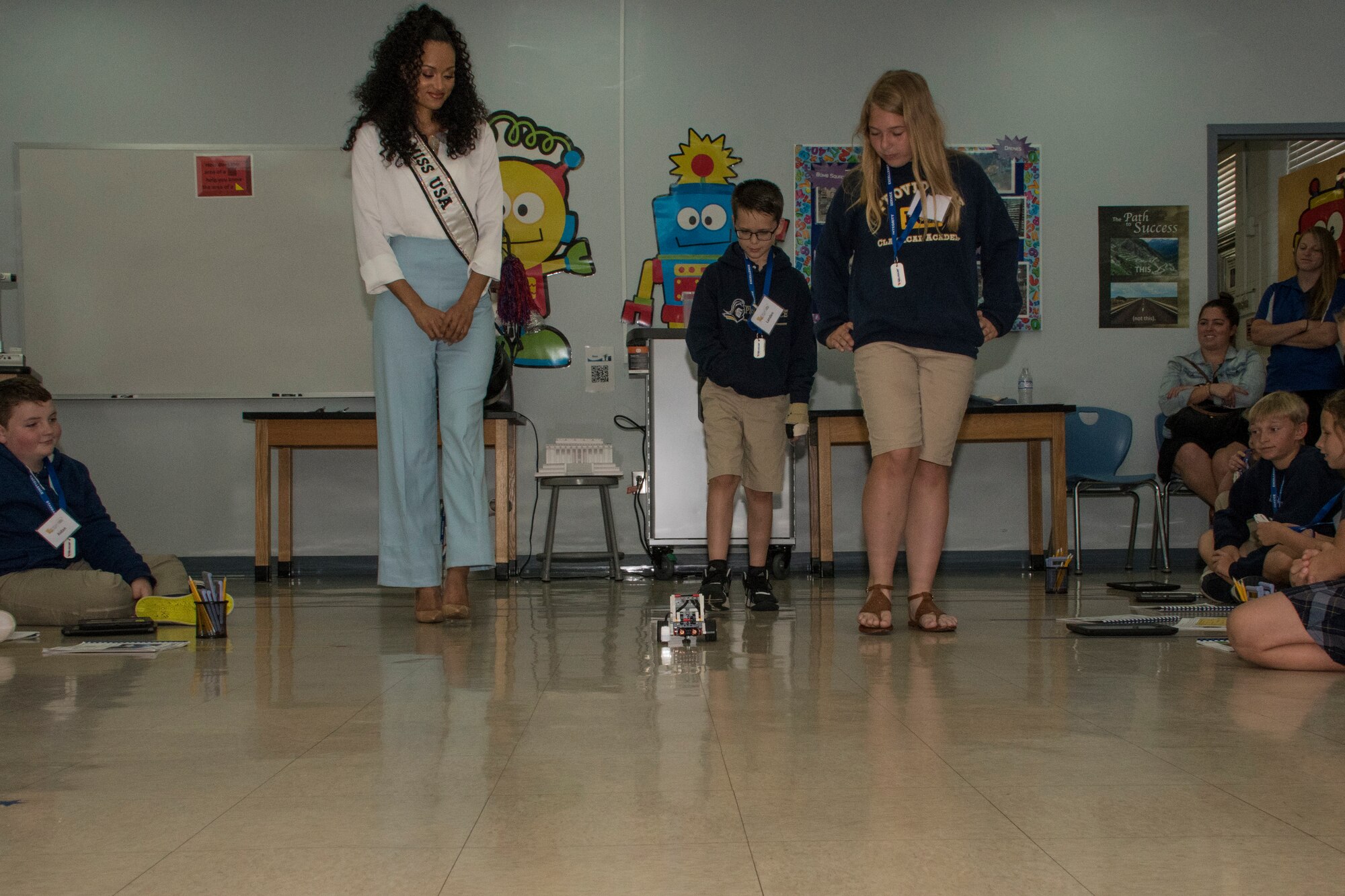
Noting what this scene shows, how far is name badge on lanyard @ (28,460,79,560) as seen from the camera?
9.75ft

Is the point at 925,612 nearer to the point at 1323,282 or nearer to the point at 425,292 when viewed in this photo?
the point at 425,292

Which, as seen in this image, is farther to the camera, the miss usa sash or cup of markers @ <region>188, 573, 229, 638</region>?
the miss usa sash

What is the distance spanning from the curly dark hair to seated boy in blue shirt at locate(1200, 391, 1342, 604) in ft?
7.80

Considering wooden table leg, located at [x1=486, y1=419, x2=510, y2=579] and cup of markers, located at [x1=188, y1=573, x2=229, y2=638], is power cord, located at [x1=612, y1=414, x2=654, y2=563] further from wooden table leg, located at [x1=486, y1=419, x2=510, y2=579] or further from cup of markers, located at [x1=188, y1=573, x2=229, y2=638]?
cup of markers, located at [x1=188, y1=573, x2=229, y2=638]

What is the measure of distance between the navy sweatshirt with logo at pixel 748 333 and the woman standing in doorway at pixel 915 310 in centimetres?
69

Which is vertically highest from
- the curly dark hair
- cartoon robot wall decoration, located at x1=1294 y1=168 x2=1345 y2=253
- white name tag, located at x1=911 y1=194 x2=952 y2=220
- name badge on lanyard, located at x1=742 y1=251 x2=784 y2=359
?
cartoon robot wall decoration, located at x1=1294 y1=168 x2=1345 y2=253

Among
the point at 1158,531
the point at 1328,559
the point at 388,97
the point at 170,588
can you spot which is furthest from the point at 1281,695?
the point at 1158,531

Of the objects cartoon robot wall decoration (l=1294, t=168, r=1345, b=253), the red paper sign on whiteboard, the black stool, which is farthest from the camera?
cartoon robot wall decoration (l=1294, t=168, r=1345, b=253)

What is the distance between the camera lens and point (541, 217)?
574 cm

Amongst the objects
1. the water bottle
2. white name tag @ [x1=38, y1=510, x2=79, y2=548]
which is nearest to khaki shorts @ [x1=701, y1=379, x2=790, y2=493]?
white name tag @ [x1=38, y1=510, x2=79, y2=548]

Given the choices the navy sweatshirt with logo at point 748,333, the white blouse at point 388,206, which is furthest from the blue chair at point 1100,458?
the white blouse at point 388,206

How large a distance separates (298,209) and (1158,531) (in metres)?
4.54

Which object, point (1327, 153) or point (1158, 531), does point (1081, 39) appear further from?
point (1158, 531)

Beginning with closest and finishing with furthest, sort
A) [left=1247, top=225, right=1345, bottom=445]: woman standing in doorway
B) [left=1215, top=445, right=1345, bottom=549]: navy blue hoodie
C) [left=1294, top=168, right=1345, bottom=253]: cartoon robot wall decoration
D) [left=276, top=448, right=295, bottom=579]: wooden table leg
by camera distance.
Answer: [left=1215, top=445, right=1345, bottom=549]: navy blue hoodie
[left=1247, top=225, right=1345, bottom=445]: woman standing in doorway
[left=276, top=448, right=295, bottom=579]: wooden table leg
[left=1294, top=168, right=1345, bottom=253]: cartoon robot wall decoration
